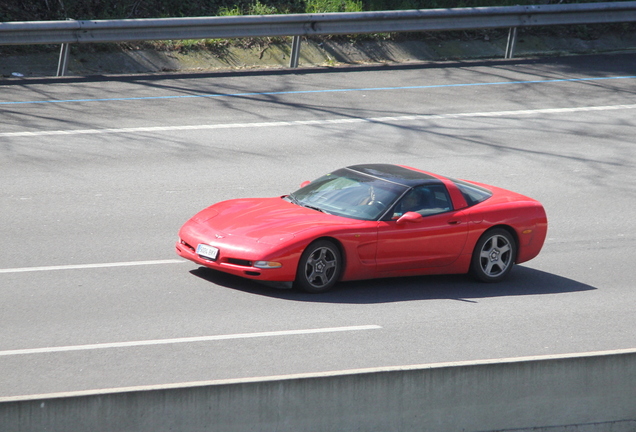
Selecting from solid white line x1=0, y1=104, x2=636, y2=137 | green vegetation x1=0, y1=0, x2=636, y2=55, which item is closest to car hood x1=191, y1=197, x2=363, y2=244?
solid white line x1=0, y1=104, x2=636, y2=137

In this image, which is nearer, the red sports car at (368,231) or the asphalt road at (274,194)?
the asphalt road at (274,194)

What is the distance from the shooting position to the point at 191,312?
8.42 metres

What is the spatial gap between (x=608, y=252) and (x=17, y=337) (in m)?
7.05

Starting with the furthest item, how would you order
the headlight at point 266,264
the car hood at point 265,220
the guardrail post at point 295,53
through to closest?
the guardrail post at point 295,53
the car hood at point 265,220
the headlight at point 266,264

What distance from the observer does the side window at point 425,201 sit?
9.74 meters

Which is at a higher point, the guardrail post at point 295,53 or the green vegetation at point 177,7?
the green vegetation at point 177,7

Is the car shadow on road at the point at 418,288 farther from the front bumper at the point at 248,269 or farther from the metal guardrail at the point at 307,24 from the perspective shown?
the metal guardrail at the point at 307,24

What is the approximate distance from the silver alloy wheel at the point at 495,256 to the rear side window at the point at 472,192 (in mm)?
457

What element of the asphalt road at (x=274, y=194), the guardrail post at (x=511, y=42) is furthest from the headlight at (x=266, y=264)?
the guardrail post at (x=511, y=42)

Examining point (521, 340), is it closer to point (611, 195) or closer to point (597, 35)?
point (611, 195)

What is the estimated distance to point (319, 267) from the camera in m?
9.17

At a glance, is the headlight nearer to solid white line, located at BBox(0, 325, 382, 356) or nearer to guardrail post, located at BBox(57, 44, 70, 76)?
solid white line, located at BBox(0, 325, 382, 356)

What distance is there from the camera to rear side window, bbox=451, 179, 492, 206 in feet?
33.4

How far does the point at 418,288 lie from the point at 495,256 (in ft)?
3.34
